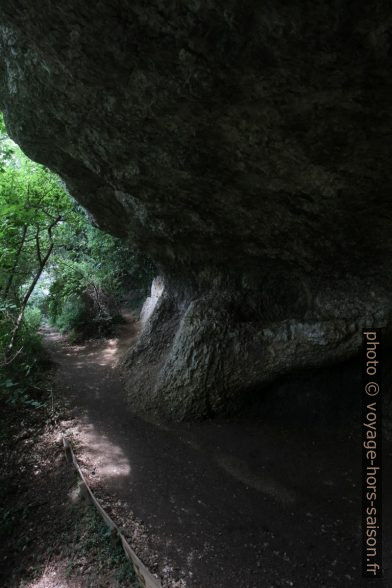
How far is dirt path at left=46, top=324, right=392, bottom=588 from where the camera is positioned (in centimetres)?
410

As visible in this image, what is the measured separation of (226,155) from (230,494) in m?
4.57

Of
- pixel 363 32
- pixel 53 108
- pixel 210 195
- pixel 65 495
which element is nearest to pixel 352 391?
pixel 210 195

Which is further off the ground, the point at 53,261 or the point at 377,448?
the point at 53,261

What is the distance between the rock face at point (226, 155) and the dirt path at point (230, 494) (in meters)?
0.91

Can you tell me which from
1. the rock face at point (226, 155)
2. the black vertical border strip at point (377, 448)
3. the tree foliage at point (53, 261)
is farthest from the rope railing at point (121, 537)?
the tree foliage at point (53, 261)

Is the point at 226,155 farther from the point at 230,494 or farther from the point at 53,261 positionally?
the point at 53,261

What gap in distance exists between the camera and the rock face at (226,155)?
3.32m

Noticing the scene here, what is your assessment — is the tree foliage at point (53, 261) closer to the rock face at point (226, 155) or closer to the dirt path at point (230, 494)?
the rock face at point (226, 155)

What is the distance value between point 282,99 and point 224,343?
4.46 metres

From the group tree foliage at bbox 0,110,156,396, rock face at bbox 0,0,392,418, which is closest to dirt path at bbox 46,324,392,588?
rock face at bbox 0,0,392,418

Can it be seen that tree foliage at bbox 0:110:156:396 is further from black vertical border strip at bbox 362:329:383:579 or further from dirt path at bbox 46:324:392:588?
black vertical border strip at bbox 362:329:383:579

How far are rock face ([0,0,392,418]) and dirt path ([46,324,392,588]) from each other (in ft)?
2.98

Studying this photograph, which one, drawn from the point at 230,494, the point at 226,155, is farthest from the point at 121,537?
the point at 226,155

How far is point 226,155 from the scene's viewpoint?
15.8 ft
